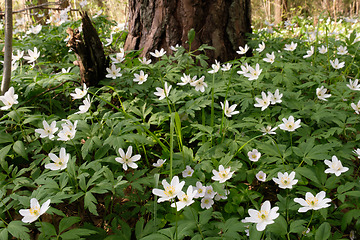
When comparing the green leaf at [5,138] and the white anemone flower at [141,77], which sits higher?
the white anemone flower at [141,77]

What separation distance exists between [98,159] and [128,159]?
0.19m

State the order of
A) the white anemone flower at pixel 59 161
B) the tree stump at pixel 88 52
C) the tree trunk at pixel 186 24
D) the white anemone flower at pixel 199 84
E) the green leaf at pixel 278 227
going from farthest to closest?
the tree trunk at pixel 186 24 → the tree stump at pixel 88 52 → the white anemone flower at pixel 199 84 → the white anemone flower at pixel 59 161 → the green leaf at pixel 278 227

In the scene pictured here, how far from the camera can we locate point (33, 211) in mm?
1371

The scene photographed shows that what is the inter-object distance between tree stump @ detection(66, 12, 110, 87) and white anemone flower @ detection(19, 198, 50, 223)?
1.44m

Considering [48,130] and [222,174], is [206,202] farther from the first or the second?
[48,130]

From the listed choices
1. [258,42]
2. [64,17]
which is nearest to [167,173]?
[258,42]

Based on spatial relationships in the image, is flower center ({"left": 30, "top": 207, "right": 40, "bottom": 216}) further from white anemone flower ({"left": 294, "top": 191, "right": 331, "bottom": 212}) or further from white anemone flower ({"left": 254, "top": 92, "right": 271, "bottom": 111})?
white anemone flower ({"left": 254, "top": 92, "right": 271, "bottom": 111})

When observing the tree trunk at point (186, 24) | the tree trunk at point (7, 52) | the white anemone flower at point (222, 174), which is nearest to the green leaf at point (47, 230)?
the white anemone flower at point (222, 174)

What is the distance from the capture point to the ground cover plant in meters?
1.51

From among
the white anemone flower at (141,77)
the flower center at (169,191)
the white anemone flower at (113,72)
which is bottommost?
the flower center at (169,191)

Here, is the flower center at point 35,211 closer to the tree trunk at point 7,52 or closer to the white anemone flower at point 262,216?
the white anemone flower at point 262,216

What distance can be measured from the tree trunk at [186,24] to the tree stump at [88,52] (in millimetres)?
740

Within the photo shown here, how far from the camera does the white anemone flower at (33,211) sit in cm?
135

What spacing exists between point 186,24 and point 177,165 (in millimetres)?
1781
